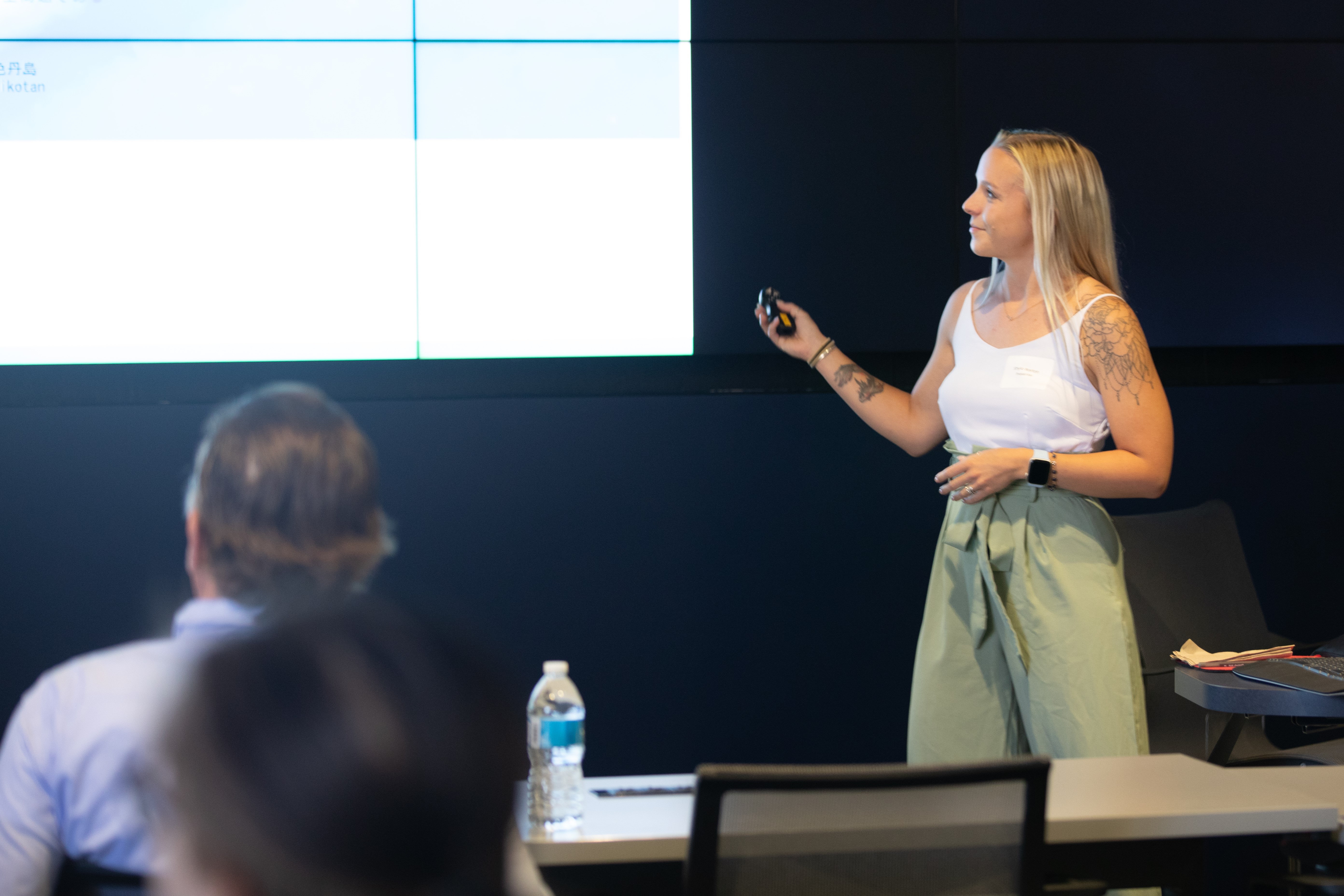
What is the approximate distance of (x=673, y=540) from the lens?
3.08 metres

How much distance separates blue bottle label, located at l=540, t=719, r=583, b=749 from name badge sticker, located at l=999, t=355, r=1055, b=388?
1.08 m

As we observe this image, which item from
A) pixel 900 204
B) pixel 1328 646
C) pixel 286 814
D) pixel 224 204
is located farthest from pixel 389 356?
pixel 286 814

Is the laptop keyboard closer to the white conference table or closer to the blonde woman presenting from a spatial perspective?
the blonde woman presenting

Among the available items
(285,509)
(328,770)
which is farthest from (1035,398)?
(328,770)

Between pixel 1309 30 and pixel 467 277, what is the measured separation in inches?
95.5

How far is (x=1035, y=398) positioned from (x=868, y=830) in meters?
1.17

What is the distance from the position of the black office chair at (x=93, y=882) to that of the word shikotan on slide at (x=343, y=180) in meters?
2.01

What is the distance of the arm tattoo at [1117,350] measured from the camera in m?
Result: 2.05

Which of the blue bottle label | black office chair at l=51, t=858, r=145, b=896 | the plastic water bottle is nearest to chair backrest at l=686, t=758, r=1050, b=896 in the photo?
the plastic water bottle

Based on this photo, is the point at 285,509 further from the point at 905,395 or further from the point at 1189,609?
the point at 1189,609

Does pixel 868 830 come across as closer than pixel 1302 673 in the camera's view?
Yes

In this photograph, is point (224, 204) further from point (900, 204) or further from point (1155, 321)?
point (1155, 321)

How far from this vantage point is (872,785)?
109cm

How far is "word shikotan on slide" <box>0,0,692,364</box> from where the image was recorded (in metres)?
2.83
